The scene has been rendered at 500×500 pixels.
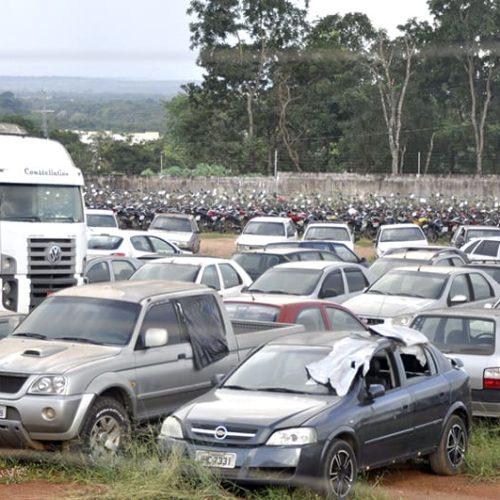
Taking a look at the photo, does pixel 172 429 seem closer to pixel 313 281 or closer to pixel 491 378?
pixel 491 378

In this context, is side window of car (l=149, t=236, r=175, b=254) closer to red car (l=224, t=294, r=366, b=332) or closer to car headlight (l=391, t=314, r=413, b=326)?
car headlight (l=391, t=314, r=413, b=326)

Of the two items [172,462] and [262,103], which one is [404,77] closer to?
[262,103]

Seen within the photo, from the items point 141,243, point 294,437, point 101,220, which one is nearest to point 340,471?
point 294,437

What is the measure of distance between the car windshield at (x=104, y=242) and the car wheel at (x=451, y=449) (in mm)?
19013

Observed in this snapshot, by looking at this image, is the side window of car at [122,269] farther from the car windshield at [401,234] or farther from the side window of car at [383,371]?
the car windshield at [401,234]

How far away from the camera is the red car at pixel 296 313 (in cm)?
1633

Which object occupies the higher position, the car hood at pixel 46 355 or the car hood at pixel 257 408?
the car hood at pixel 46 355

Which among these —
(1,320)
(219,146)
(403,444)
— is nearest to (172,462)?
(403,444)

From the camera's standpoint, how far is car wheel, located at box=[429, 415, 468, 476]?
12117 mm

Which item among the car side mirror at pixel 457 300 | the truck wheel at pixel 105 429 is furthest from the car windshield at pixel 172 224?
the truck wheel at pixel 105 429

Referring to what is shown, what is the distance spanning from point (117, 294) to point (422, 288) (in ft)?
30.5

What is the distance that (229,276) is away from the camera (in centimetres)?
2294

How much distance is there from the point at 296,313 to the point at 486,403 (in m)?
3.11

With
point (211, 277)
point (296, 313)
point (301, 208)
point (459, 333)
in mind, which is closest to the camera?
point (459, 333)
